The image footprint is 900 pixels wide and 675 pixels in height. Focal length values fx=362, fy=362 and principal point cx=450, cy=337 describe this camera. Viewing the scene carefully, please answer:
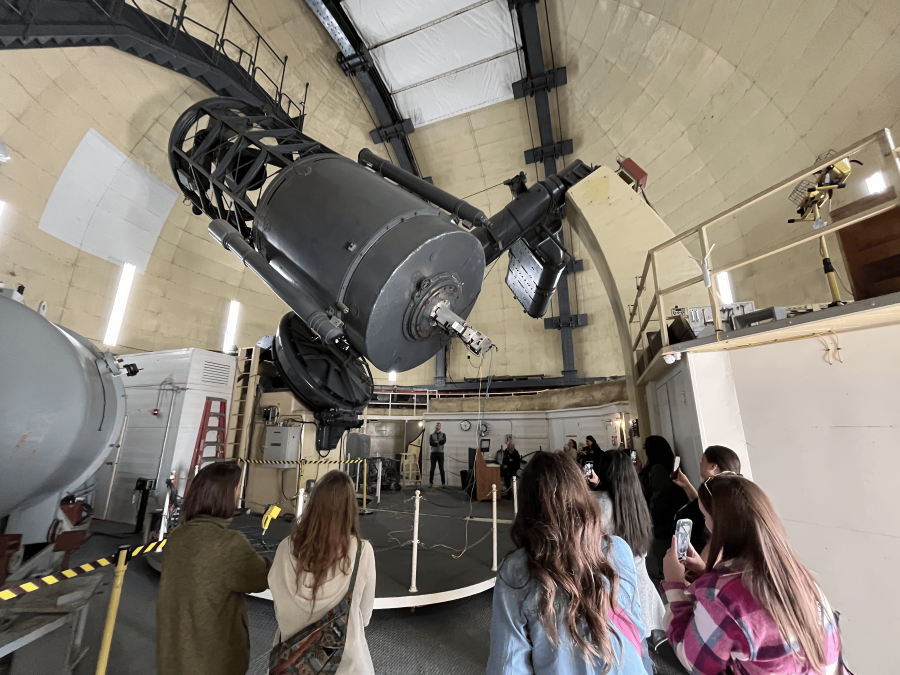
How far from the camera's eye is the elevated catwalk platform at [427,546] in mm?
3619

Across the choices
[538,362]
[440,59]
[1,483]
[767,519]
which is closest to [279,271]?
[1,483]

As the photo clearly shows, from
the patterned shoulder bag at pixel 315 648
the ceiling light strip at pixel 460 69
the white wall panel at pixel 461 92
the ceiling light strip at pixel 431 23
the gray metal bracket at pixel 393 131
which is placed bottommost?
the patterned shoulder bag at pixel 315 648

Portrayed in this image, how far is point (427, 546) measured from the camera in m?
4.94

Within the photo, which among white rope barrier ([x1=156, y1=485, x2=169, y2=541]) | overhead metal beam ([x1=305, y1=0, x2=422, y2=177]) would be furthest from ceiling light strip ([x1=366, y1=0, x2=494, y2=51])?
white rope barrier ([x1=156, y1=485, x2=169, y2=541])

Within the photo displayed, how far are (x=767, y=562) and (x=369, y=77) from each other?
12.3 meters

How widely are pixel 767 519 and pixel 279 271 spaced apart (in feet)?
14.1

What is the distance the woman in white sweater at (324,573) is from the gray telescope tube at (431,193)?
11.5 ft

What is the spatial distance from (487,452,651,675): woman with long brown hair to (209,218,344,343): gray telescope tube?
2578 millimetres

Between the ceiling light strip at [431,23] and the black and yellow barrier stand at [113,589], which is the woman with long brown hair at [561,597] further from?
the ceiling light strip at [431,23]

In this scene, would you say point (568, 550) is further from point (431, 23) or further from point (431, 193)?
point (431, 23)

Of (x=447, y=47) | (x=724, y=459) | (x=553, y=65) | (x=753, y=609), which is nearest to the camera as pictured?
(x=753, y=609)

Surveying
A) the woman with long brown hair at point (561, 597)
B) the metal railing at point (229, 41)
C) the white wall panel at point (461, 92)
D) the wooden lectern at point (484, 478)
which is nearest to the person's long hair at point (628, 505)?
the woman with long brown hair at point (561, 597)

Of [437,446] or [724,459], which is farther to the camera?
[437,446]

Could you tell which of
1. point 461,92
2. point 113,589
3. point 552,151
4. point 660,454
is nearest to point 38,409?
point 113,589
